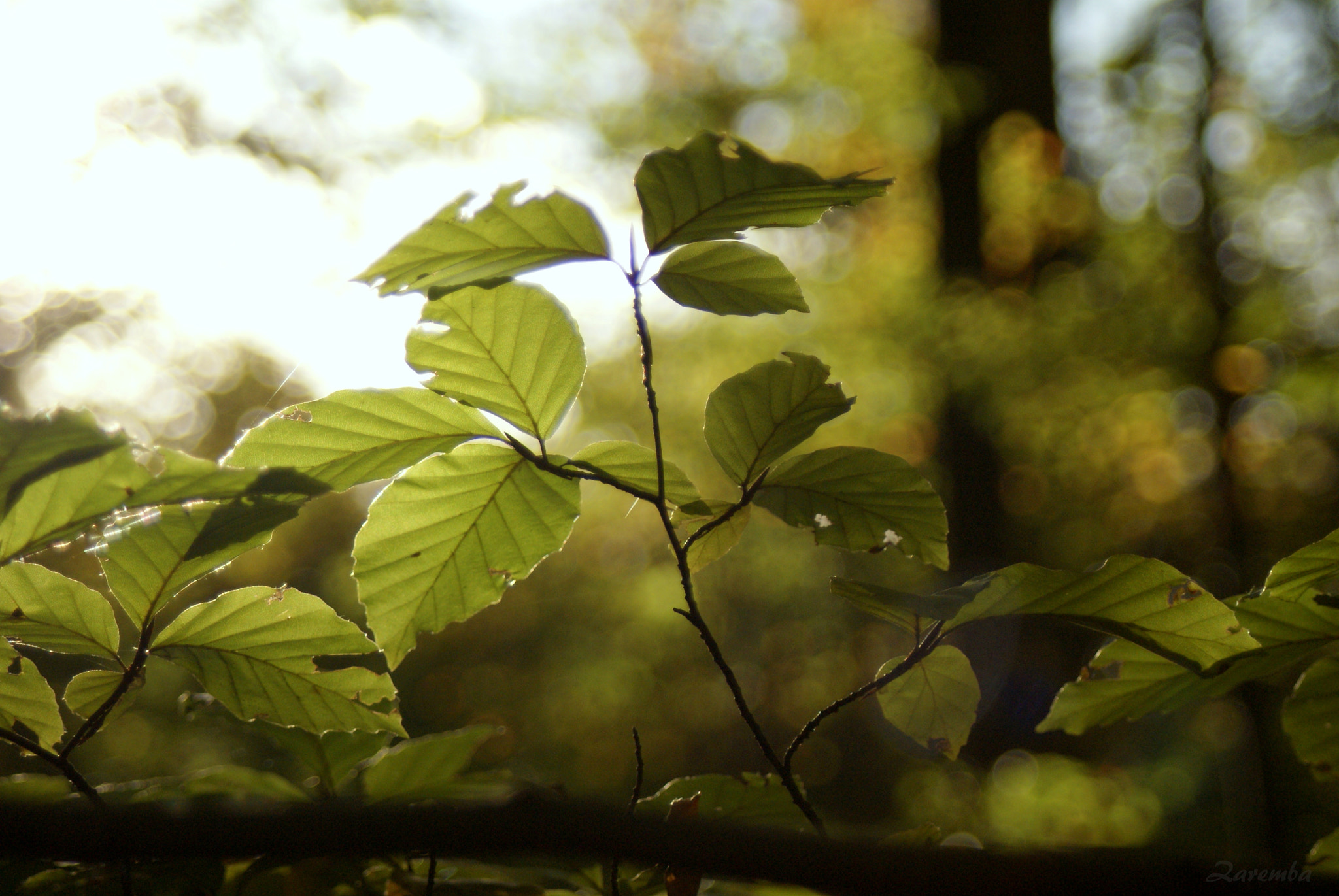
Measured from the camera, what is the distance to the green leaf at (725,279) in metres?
0.60

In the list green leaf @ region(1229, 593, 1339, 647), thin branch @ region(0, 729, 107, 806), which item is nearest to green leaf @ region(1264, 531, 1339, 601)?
green leaf @ region(1229, 593, 1339, 647)

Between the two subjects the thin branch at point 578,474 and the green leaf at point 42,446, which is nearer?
the green leaf at point 42,446

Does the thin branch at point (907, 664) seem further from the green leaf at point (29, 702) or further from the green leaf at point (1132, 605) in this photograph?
the green leaf at point (29, 702)

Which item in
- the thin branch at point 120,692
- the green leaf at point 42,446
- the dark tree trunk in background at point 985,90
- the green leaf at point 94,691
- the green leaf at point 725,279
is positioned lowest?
the green leaf at point 94,691

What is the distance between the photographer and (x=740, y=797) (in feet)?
2.14

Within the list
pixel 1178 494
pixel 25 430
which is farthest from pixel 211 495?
pixel 1178 494

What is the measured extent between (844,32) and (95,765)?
29.8ft

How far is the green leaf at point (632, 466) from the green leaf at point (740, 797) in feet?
Result: 0.79

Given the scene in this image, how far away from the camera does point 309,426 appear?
61cm

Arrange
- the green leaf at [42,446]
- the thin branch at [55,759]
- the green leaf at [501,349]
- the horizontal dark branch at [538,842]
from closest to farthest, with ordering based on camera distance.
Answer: the horizontal dark branch at [538,842]
the green leaf at [42,446]
the thin branch at [55,759]
the green leaf at [501,349]

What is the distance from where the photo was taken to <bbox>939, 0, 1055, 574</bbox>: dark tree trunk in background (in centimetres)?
559

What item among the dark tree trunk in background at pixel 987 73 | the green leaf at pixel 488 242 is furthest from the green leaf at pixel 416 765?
the dark tree trunk in background at pixel 987 73

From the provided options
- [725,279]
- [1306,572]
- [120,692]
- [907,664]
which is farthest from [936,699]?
[120,692]

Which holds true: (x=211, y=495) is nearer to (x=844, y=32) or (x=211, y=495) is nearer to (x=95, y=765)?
(x=844, y=32)
